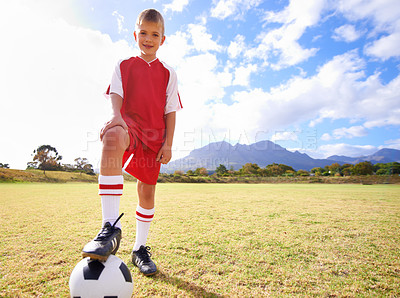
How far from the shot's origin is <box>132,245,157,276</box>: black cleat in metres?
1.72

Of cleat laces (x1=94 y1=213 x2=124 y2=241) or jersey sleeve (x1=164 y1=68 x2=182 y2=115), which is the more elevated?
jersey sleeve (x1=164 y1=68 x2=182 y2=115)

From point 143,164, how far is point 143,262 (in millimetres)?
909

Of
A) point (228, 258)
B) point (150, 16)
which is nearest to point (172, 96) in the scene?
point (150, 16)

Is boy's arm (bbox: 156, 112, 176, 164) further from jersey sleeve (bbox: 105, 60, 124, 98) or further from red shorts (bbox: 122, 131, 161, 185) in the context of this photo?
jersey sleeve (bbox: 105, 60, 124, 98)

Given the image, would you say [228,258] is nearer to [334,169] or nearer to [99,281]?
[99,281]

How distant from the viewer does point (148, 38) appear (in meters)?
2.01

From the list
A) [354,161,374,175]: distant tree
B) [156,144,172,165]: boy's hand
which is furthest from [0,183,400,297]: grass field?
[354,161,374,175]: distant tree

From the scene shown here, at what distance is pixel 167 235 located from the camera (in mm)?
2881

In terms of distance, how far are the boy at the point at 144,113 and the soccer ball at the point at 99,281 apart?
0.42 metres

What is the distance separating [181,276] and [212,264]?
0.36 meters

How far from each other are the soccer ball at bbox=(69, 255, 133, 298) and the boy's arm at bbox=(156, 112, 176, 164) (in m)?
1.01

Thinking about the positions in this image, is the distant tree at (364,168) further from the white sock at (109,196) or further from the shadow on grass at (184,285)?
the white sock at (109,196)

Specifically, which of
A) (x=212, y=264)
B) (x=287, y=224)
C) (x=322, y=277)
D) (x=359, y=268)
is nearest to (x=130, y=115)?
(x=212, y=264)

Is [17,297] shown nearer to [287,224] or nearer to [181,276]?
[181,276]
